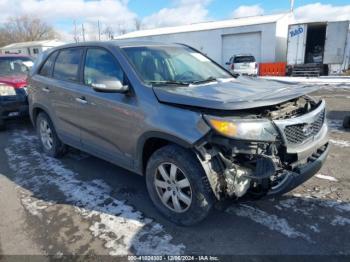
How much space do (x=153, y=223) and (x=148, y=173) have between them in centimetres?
52

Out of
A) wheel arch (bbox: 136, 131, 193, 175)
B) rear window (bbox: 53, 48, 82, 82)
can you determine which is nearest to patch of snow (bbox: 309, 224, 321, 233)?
wheel arch (bbox: 136, 131, 193, 175)

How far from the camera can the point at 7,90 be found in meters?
7.07

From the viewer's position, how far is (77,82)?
4.23 m

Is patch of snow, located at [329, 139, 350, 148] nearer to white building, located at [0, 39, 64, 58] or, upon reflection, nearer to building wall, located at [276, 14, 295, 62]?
building wall, located at [276, 14, 295, 62]

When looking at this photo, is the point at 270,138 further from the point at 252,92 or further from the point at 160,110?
the point at 160,110

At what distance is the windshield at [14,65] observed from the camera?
790 cm

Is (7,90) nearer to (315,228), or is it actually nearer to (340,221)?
(315,228)

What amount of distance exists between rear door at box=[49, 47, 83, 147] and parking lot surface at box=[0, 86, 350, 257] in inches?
26.2

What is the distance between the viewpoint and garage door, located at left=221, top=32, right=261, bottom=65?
25797mm

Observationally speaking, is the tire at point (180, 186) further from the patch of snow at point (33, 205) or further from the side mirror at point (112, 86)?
the patch of snow at point (33, 205)

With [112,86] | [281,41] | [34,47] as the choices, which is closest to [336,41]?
[281,41]

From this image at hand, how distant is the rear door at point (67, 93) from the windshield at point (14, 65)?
12.4 ft

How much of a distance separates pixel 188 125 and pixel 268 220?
4.38ft

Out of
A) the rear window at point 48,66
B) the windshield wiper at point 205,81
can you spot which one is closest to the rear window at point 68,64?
the rear window at point 48,66
